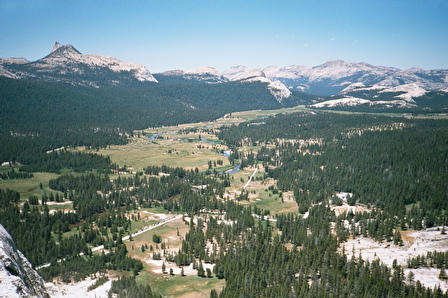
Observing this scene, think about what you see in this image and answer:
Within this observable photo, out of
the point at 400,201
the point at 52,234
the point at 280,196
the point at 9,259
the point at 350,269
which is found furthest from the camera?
the point at 280,196

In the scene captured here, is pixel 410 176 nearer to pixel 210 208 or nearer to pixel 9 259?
pixel 210 208

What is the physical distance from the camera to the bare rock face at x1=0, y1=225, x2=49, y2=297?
22219 mm

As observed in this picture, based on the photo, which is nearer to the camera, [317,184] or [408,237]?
[408,237]

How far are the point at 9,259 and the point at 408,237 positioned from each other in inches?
4407

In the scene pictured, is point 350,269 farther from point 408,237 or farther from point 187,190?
point 187,190

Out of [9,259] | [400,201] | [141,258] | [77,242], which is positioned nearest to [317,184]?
[400,201]

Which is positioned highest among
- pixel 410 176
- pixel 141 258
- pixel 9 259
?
pixel 9 259

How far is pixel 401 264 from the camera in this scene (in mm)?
90125

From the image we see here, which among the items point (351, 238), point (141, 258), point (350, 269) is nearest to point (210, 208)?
point (141, 258)

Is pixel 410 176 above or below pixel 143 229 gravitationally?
above

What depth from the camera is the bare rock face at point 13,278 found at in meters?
22.2

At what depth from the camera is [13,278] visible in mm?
23219

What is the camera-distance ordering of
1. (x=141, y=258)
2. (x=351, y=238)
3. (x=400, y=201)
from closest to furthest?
(x=141, y=258) < (x=351, y=238) < (x=400, y=201)

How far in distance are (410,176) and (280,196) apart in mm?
63441
